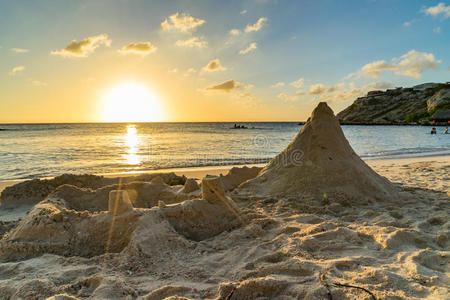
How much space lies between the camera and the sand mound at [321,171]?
445cm

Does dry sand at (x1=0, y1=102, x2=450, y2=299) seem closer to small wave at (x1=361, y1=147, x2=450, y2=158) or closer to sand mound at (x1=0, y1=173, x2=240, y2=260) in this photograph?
sand mound at (x1=0, y1=173, x2=240, y2=260)

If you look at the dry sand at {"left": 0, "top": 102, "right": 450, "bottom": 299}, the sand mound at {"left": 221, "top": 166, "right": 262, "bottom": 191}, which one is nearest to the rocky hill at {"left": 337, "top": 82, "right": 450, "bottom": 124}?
the sand mound at {"left": 221, "top": 166, "right": 262, "bottom": 191}

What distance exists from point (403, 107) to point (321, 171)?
81986mm

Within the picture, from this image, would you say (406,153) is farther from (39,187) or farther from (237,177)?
(39,187)

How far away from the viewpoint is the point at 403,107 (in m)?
70.3

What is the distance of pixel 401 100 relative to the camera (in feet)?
243

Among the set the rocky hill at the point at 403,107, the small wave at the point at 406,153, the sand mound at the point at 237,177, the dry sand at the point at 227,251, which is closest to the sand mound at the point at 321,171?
the dry sand at the point at 227,251

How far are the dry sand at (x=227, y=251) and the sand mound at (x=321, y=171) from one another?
401 millimetres

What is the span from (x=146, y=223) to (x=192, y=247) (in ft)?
1.90

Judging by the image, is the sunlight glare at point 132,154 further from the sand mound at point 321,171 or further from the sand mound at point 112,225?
the sand mound at point 112,225

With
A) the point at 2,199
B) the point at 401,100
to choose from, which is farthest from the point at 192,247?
the point at 401,100

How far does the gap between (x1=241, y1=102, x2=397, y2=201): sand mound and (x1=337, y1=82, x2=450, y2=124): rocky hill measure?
62633 millimetres

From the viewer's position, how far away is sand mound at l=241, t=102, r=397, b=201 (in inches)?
175

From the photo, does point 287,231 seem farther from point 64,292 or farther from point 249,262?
point 64,292
